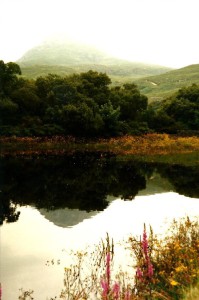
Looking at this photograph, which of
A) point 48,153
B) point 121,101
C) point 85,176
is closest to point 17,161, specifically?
point 48,153

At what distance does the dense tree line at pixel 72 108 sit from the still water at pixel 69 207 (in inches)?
431

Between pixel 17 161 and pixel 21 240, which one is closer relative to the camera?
pixel 21 240

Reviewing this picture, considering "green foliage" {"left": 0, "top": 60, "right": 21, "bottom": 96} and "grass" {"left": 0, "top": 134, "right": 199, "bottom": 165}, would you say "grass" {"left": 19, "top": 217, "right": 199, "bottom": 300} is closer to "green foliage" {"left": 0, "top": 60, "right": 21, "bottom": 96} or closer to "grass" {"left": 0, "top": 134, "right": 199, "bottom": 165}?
"grass" {"left": 0, "top": 134, "right": 199, "bottom": 165}

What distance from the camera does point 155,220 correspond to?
21125mm

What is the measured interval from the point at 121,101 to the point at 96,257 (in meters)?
49.1

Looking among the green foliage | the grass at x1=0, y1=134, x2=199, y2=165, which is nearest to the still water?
the grass at x1=0, y1=134, x2=199, y2=165

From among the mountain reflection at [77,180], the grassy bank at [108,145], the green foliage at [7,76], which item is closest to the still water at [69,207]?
the mountain reflection at [77,180]

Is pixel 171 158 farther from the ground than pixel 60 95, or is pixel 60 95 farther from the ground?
pixel 60 95

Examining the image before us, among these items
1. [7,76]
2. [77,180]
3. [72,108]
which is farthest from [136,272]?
[7,76]

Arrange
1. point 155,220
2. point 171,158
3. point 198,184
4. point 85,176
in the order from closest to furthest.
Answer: point 155,220, point 198,184, point 85,176, point 171,158

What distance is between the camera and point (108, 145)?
176 ft

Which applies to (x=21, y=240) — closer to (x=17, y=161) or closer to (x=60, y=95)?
(x=17, y=161)

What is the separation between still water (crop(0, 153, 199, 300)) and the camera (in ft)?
47.9

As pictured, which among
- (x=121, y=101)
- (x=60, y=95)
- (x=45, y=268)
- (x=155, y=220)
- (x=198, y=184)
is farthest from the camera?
(x=121, y=101)
